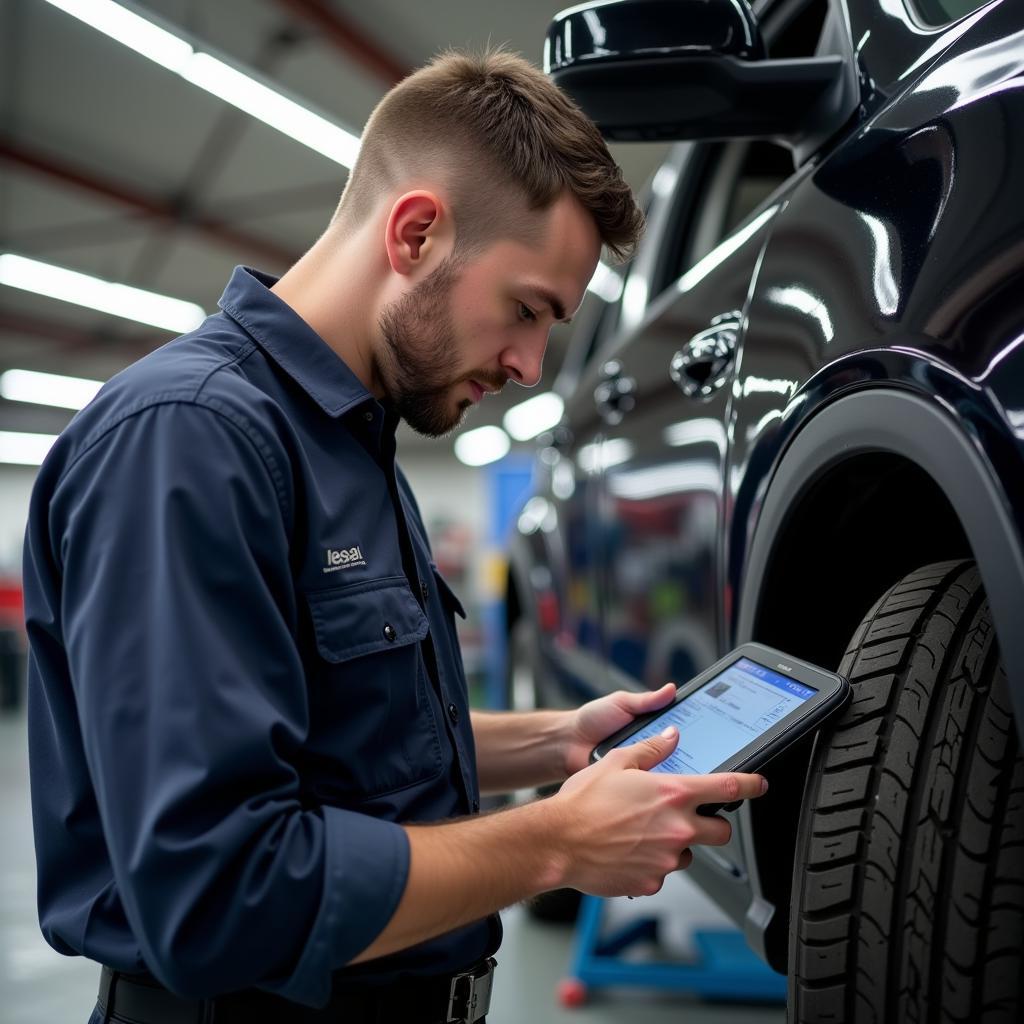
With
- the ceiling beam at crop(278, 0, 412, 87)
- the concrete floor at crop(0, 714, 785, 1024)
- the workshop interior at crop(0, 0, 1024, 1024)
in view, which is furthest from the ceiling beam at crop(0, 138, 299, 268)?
the workshop interior at crop(0, 0, 1024, 1024)

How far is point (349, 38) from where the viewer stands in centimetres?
525

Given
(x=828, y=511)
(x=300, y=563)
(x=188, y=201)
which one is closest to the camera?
(x=300, y=563)

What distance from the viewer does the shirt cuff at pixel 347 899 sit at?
702 millimetres

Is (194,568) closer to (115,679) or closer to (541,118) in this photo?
(115,679)

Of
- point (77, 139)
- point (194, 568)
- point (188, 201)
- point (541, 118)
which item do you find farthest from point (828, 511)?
point (188, 201)

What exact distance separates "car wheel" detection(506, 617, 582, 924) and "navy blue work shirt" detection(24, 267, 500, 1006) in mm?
1501

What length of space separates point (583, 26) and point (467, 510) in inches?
639

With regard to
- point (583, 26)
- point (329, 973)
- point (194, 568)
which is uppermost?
point (583, 26)

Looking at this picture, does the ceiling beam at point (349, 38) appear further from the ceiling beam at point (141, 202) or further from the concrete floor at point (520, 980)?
the concrete floor at point (520, 980)

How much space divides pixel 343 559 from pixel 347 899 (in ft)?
0.96

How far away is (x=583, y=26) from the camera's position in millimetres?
1030

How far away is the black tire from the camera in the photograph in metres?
0.70

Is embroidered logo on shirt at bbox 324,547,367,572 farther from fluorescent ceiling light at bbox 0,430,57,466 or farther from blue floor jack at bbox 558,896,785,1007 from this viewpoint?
fluorescent ceiling light at bbox 0,430,57,466

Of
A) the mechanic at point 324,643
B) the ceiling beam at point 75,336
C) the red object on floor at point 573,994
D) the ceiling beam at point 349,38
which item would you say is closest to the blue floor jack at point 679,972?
the red object on floor at point 573,994
